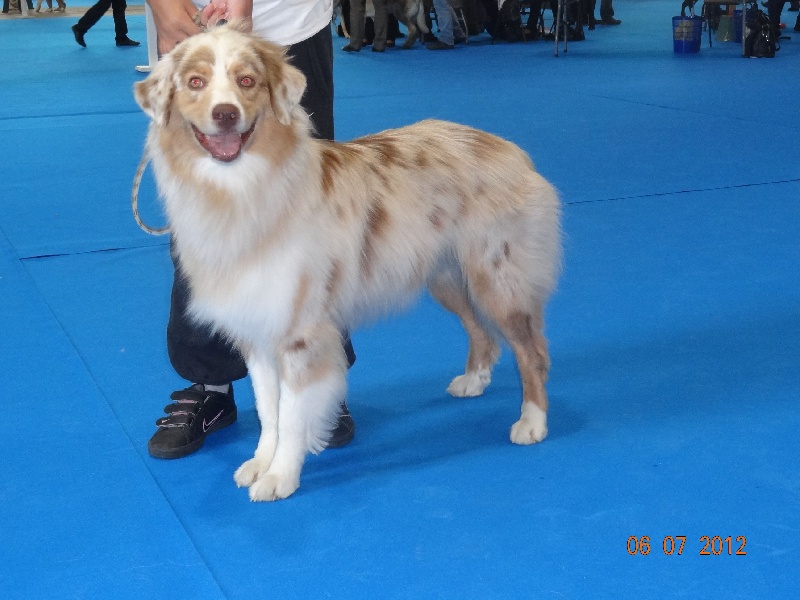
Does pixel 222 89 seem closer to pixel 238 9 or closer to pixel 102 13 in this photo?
pixel 238 9

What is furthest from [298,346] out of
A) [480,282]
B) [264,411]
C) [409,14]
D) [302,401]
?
[409,14]

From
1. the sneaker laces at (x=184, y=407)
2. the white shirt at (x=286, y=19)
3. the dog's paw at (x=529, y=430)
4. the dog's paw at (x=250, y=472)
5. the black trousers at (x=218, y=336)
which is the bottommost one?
the dog's paw at (x=250, y=472)

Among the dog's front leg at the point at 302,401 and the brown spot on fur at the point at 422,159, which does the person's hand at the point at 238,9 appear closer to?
the brown spot on fur at the point at 422,159

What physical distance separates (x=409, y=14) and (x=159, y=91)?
10564 mm

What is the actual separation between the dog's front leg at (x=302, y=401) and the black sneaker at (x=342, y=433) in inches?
9.8

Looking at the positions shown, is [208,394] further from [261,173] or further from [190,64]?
[190,64]

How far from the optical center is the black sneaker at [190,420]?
2803 millimetres

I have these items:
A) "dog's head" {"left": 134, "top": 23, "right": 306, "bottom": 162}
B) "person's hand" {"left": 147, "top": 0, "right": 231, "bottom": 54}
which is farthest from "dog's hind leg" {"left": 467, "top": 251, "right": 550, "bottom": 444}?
"person's hand" {"left": 147, "top": 0, "right": 231, "bottom": 54}

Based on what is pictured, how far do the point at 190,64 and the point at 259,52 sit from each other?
0.17m

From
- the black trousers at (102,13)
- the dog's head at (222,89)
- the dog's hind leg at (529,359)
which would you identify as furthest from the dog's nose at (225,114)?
the black trousers at (102,13)

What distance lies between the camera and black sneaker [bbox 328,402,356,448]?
9.52 ft

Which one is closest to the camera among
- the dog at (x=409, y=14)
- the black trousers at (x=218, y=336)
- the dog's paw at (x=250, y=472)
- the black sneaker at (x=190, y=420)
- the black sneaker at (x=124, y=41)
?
the dog's paw at (x=250, y=472)

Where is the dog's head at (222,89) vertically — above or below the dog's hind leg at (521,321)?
above

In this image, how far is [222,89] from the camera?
2.28m
